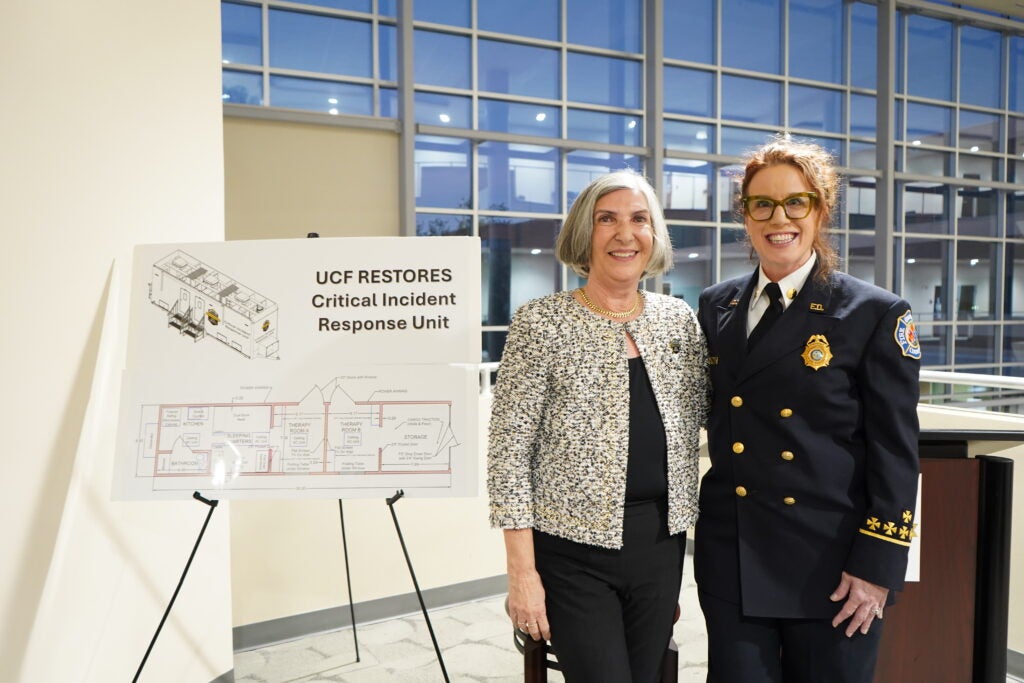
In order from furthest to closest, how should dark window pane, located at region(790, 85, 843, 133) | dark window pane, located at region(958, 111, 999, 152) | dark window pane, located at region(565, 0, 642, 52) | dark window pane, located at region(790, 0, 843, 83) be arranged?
dark window pane, located at region(958, 111, 999, 152) < dark window pane, located at region(790, 85, 843, 133) < dark window pane, located at region(790, 0, 843, 83) < dark window pane, located at region(565, 0, 642, 52)

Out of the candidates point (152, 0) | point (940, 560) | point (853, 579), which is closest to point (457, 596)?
point (940, 560)

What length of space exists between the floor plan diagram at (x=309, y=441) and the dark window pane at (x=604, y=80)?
6988 mm

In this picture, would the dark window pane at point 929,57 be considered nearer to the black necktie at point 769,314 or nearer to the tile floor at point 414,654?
the tile floor at point 414,654

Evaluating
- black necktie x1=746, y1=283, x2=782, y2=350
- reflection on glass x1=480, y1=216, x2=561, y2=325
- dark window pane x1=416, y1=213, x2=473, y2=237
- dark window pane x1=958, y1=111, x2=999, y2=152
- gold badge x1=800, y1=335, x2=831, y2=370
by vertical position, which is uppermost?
dark window pane x1=958, y1=111, x2=999, y2=152

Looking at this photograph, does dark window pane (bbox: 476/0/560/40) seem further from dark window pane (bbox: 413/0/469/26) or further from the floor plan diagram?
the floor plan diagram

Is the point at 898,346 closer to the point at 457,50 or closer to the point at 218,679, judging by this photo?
the point at 218,679

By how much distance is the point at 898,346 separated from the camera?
1.47m

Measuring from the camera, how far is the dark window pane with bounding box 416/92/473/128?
299 inches

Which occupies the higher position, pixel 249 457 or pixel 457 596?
pixel 249 457

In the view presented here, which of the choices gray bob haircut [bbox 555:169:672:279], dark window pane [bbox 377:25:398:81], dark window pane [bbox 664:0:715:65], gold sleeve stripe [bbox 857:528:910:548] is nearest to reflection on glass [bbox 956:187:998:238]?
dark window pane [bbox 664:0:715:65]

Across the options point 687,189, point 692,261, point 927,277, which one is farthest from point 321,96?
point 927,277

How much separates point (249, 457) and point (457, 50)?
21.7 feet

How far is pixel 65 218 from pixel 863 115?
10247 millimetres

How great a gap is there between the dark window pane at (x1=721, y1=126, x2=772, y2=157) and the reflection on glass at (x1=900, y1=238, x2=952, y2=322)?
270 centimetres
